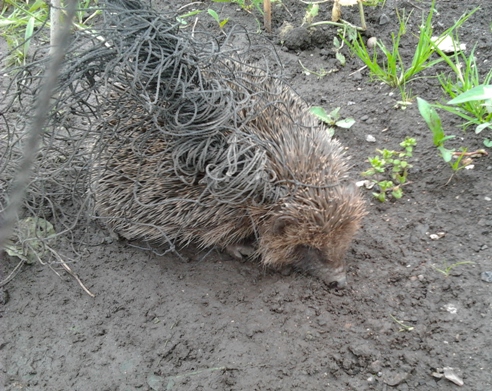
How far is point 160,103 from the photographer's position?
3117 millimetres

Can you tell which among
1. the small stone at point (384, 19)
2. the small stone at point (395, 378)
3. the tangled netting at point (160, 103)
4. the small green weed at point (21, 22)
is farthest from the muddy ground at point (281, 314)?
the small green weed at point (21, 22)

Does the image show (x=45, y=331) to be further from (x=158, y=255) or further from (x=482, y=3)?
(x=482, y=3)

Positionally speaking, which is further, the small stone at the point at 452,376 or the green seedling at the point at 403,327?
the green seedling at the point at 403,327

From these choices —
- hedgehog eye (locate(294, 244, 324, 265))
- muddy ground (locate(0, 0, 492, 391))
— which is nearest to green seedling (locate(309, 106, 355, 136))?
muddy ground (locate(0, 0, 492, 391))

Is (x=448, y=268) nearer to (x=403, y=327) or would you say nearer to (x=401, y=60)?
(x=403, y=327)

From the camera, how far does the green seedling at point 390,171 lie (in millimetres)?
3879

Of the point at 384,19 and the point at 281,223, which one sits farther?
the point at 384,19

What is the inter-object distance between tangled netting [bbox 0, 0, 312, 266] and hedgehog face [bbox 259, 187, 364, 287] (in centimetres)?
21

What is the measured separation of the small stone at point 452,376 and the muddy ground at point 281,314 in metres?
0.01

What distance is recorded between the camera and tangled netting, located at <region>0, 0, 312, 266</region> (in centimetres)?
297

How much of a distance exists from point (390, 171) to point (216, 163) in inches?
61.2

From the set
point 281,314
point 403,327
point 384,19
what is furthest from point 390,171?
point 384,19

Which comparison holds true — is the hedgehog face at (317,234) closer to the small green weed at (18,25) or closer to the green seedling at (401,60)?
the green seedling at (401,60)

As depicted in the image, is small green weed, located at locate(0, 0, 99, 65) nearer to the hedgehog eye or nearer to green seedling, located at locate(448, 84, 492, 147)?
the hedgehog eye
